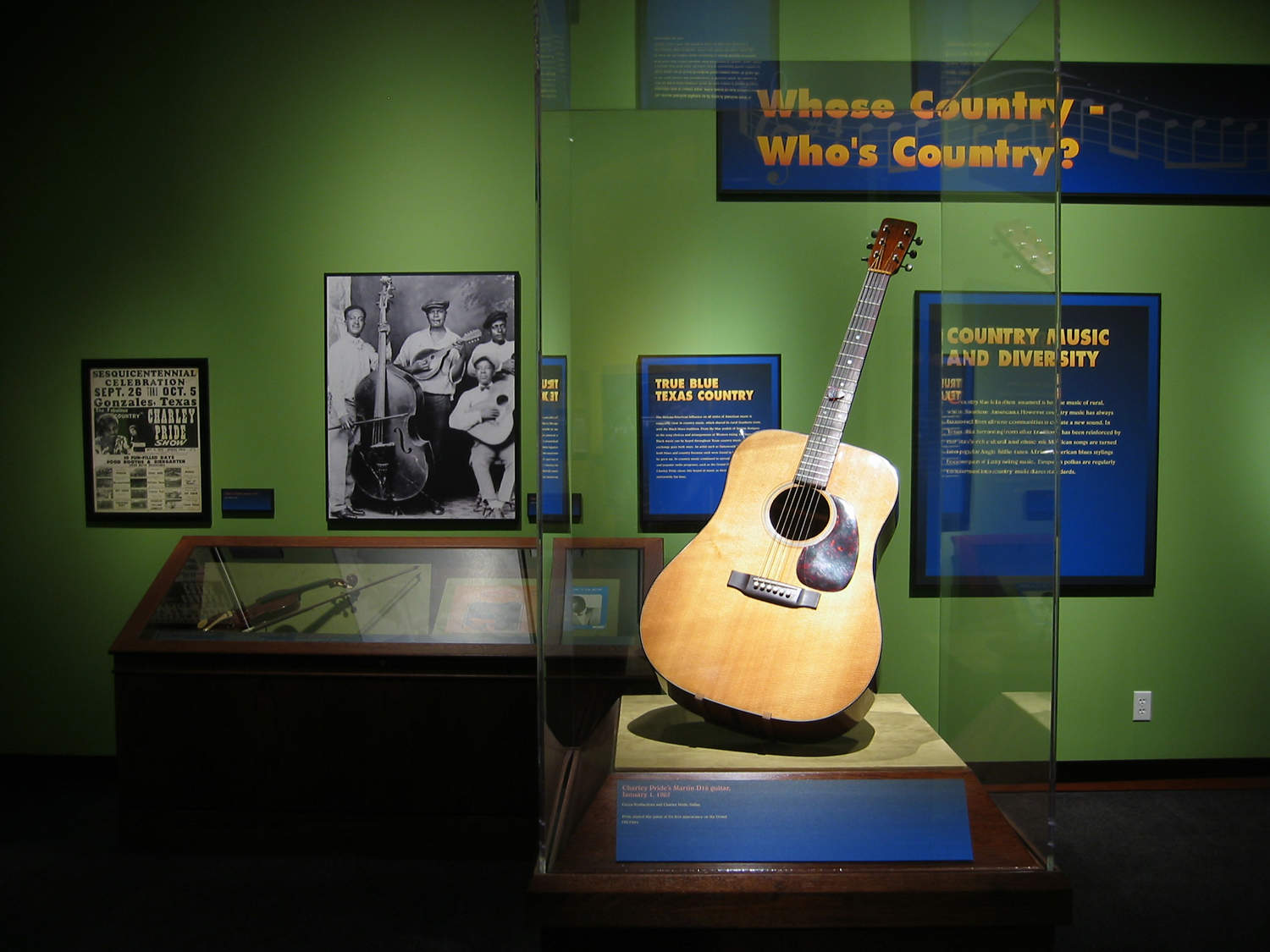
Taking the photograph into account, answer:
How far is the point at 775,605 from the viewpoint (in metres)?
1.29

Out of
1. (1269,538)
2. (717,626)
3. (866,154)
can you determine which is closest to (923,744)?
(717,626)

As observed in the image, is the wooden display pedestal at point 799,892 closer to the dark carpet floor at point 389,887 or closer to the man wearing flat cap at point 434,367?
the dark carpet floor at point 389,887

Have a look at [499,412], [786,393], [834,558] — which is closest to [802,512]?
[834,558]

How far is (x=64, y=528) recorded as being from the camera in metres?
2.39

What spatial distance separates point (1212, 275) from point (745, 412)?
5.93 ft

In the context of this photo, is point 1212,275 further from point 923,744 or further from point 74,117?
point 74,117

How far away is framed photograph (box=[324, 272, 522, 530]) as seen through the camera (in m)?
2.28

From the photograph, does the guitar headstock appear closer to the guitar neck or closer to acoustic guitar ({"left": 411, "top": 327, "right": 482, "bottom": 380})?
the guitar neck

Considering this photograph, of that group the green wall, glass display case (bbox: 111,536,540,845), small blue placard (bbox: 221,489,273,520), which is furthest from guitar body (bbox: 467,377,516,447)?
small blue placard (bbox: 221,489,273,520)

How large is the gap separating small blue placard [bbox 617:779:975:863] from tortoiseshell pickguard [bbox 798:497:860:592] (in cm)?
32

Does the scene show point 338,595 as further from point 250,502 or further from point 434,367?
point 434,367

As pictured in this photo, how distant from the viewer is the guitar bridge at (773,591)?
1.29 m

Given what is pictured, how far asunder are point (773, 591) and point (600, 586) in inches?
11.8

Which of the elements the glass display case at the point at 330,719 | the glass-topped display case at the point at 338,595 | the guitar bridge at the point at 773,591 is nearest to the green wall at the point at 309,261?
the glass-topped display case at the point at 338,595
